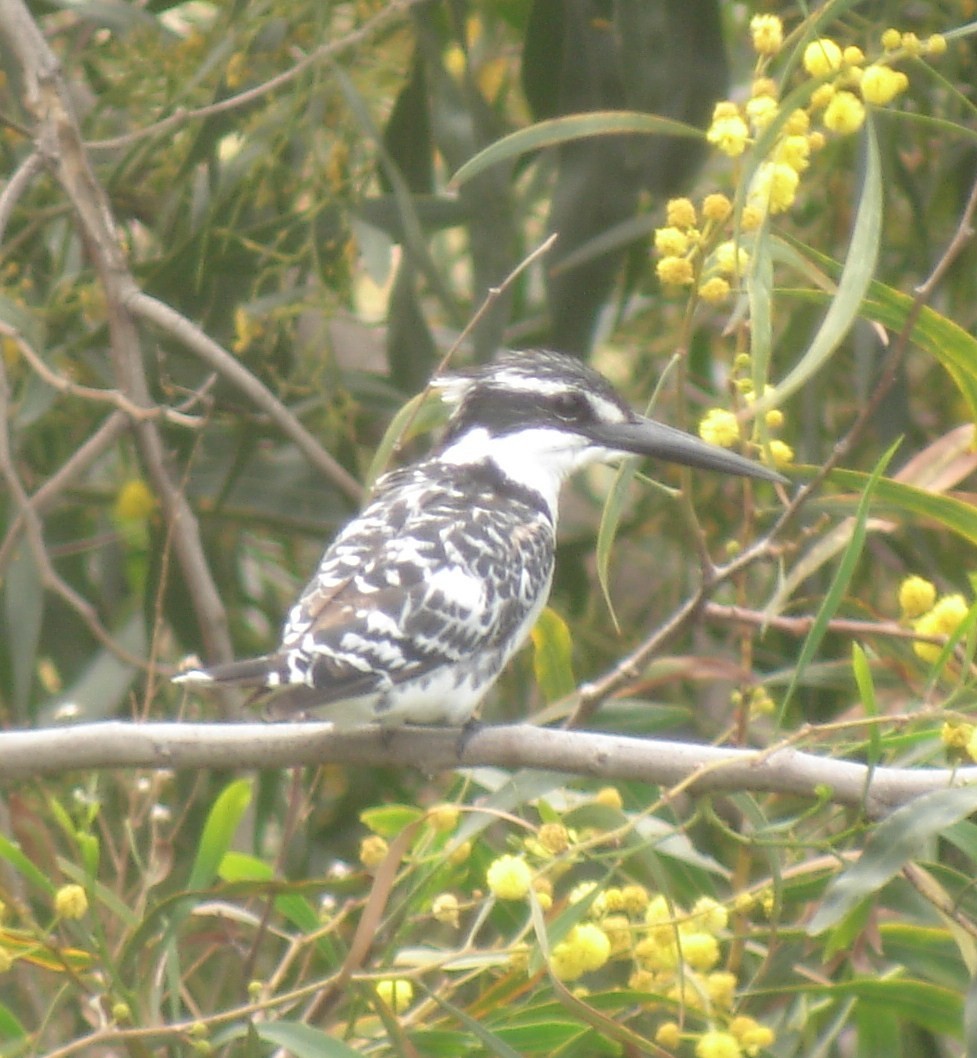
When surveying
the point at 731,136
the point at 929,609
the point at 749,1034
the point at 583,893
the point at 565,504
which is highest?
the point at 731,136

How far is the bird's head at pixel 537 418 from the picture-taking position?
195 cm

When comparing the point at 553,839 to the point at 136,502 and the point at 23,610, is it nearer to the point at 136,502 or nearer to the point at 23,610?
the point at 23,610

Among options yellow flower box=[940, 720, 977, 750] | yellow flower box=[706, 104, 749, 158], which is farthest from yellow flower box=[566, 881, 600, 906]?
yellow flower box=[706, 104, 749, 158]

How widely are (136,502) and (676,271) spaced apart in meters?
1.18

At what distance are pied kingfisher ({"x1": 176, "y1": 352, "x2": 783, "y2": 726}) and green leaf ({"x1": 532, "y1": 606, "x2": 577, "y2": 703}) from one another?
68mm

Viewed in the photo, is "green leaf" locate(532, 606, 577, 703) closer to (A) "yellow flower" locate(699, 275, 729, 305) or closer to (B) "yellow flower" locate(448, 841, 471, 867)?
(B) "yellow flower" locate(448, 841, 471, 867)

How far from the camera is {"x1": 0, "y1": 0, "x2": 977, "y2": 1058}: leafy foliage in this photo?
123 centimetres

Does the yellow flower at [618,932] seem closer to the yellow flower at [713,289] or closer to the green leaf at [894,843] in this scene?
the green leaf at [894,843]

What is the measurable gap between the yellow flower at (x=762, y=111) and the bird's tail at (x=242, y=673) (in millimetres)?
595

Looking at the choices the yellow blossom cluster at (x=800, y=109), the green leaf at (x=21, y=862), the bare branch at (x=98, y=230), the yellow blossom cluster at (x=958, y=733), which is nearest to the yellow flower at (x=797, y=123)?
the yellow blossom cluster at (x=800, y=109)

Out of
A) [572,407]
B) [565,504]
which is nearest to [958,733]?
[572,407]

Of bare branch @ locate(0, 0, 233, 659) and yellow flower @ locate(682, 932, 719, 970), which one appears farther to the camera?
bare branch @ locate(0, 0, 233, 659)

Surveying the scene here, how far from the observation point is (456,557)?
174cm

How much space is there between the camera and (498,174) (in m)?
2.08
